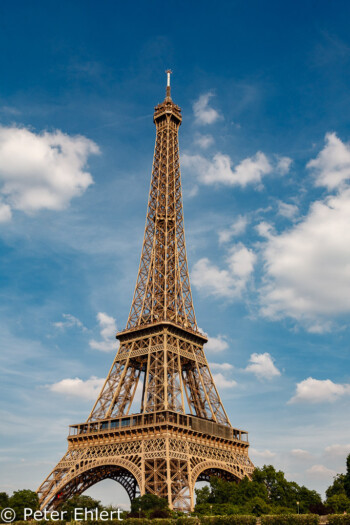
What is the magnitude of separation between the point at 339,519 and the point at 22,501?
31.6 meters

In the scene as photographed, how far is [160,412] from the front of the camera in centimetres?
5853

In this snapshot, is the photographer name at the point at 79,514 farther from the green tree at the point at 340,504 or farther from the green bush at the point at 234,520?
the green tree at the point at 340,504

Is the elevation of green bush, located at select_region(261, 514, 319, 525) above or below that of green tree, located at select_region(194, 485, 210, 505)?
below

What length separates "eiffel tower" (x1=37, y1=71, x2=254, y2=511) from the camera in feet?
184

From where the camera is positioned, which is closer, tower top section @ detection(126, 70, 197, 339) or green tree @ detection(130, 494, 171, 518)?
green tree @ detection(130, 494, 171, 518)

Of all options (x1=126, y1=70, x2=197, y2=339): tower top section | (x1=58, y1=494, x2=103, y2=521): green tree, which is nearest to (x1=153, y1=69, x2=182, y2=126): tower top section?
(x1=126, y1=70, x2=197, y2=339): tower top section

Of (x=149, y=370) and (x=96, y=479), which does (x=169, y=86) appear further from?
(x=96, y=479)

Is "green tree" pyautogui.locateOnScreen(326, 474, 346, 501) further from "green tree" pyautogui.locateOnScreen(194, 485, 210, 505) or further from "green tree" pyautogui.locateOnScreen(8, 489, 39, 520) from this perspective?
"green tree" pyautogui.locateOnScreen(8, 489, 39, 520)

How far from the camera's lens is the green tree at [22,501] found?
176 feet

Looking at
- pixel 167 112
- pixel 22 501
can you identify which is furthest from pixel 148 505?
pixel 167 112

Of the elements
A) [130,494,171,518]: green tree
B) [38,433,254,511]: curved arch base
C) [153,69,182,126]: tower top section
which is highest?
[153,69,182,126]: tower top section

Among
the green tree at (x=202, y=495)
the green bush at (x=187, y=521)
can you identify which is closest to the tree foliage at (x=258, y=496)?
the green tree at (x=202, y=495)

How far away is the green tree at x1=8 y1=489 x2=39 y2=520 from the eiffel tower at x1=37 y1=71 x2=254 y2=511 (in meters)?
2.77

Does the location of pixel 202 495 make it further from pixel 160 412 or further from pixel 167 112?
pixel 167 112
